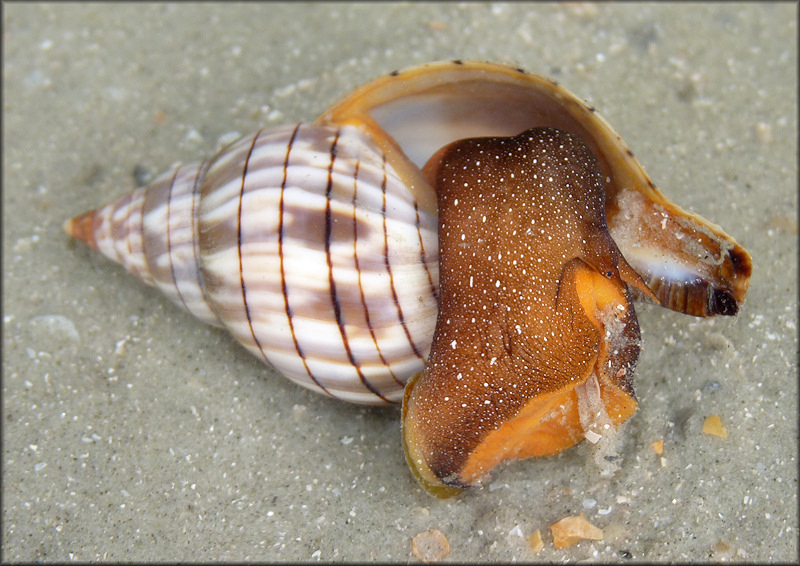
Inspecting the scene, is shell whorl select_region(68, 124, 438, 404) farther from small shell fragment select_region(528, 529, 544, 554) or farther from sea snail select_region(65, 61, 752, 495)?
small shell fragment select_region(528, 529, 544, 554)

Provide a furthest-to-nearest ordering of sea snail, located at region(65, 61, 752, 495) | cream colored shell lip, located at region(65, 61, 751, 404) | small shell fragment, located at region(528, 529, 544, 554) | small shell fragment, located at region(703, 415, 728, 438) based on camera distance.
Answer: small shell fragment, located at region(703, 415, 728, 438) → small shell fragment, located at region(528, 529, 544, 554) → cream colored shell lip, located at region(65, 61, 751, 404) → sea snail, located at region(65, 61, 752, 495)

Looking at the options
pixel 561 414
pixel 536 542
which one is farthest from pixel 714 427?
pixel 536 542

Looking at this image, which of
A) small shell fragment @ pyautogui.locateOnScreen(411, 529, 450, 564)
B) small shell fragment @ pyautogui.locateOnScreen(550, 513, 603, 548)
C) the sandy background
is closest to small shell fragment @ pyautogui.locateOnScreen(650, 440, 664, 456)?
the sandy background

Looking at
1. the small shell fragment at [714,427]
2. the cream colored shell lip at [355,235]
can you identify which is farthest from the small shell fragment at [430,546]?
the small shell fragment at [714,427]

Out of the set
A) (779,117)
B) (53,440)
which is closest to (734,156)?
(779,117)

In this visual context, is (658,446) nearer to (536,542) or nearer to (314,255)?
(536,542)

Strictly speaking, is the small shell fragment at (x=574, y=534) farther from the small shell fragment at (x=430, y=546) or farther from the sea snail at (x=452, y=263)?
the small shell fragment at (x=430, y=546)

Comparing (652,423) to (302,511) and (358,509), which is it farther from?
(302,511)
